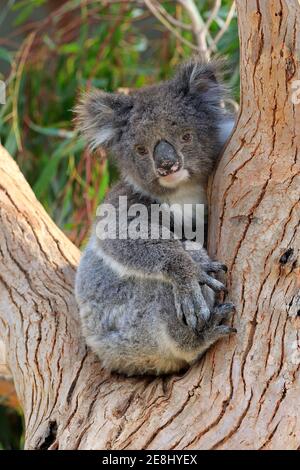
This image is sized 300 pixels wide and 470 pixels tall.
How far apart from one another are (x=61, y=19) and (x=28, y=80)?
87cm

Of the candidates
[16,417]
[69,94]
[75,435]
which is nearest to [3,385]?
[16,417]

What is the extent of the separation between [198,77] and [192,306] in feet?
2.65

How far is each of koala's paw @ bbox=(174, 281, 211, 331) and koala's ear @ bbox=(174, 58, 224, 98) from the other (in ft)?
2.34

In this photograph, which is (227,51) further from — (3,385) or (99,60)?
(3,385)

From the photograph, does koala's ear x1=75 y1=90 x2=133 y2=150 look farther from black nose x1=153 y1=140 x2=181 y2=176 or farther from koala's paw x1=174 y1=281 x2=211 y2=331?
koala's paw x1=174 y1=281 x2=211 y2=331

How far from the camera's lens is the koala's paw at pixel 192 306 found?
2.10m

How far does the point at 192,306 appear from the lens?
212 centimetres

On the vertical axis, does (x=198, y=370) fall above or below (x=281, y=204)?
below

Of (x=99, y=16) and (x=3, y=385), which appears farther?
(x=99, y=16)

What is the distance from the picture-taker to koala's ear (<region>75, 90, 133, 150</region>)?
8.37ft

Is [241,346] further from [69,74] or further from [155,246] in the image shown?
[69,74]

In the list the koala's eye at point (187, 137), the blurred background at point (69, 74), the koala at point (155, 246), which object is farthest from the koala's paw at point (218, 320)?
the blurred background at point (69, 74)
